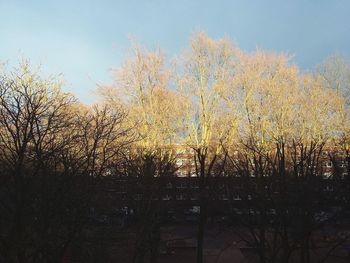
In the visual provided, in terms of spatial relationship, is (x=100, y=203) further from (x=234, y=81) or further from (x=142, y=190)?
(x=234, y=81)

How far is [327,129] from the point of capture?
31.9 metres

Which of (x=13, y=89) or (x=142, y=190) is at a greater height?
(x=13, y=89)

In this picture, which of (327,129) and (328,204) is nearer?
(328,204)

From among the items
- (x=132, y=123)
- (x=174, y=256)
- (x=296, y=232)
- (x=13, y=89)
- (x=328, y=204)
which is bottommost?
(x=174, y=256)

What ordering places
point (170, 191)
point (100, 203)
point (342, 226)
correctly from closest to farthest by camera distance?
point (342, 226), point (100, 203), point (170, 191)

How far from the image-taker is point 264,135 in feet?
99.5

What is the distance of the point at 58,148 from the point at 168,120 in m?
17.7

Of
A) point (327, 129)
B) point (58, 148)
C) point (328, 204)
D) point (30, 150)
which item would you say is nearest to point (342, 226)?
point (328, 204)

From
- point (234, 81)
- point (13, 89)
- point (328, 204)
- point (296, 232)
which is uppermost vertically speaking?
point (234, 81)

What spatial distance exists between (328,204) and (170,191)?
35.7ft

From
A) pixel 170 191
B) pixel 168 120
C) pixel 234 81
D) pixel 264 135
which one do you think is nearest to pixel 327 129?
pixel 264 135

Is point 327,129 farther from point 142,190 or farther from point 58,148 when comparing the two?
point 58,148

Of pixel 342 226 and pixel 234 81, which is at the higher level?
pixel 234 81

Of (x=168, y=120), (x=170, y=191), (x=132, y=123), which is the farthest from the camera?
(x=168, y=120)
